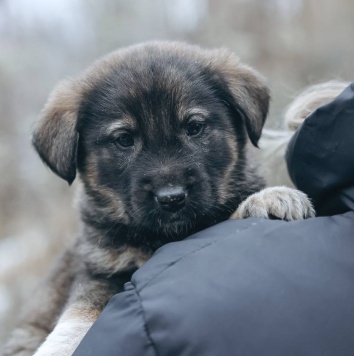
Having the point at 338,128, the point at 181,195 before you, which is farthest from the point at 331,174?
the point at 181,195

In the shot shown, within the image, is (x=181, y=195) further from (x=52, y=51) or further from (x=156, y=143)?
(x=52, y=51)

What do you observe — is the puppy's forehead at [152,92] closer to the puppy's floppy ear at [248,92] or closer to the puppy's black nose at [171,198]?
the puppy's floppy ear at [248,92]

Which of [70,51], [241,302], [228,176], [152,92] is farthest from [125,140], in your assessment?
[70,51]

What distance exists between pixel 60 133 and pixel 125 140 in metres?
0.38

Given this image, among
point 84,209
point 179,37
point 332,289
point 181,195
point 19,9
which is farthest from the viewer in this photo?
point 179,37

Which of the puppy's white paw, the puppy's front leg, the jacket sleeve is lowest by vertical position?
the puppy's front leg

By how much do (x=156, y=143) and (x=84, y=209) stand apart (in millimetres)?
Answer: 652

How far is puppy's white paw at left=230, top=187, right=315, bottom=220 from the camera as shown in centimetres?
248

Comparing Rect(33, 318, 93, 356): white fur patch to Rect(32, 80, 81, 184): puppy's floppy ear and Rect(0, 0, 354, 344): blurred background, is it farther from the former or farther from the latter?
Rect(0, 0, 354, 344): blurred background

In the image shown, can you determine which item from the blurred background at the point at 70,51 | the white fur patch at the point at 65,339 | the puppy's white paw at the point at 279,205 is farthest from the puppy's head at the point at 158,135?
the blurred background at the point at 70,51

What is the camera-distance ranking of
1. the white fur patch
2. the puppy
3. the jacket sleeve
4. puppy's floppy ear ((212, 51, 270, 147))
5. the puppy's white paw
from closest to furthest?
the jacket sleeve, the puppy's white paw, the white fur patch, the puppy, puppy's floppy ear ((212, 51, 270, 147))

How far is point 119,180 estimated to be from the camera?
314 centimetres

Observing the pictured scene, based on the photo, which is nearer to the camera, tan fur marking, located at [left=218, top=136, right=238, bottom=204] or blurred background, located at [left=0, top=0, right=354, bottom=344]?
tan fur marking, located at [left=218, top=136, right=238, bottom=204]

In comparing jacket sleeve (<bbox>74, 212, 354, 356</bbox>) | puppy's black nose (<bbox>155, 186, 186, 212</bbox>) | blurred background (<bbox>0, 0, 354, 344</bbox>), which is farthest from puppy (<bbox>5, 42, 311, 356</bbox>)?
blurred background (<bbox>0, 0, 354, 344</bbox>)
